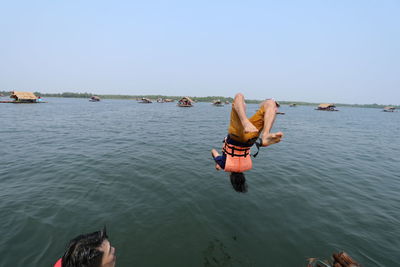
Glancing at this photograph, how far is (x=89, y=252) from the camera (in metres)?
1.86

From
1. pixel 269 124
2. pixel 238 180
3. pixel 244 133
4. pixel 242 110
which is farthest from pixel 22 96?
pixel 269 124

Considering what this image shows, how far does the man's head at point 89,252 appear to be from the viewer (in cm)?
179

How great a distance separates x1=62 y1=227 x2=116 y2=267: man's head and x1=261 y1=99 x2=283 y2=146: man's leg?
2766 mm

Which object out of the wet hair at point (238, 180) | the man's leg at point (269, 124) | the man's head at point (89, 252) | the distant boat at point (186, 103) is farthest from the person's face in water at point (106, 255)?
the distant boat at point (186, 103)

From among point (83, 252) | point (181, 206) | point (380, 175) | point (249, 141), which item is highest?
point (249, 141)

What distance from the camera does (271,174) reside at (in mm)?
10086

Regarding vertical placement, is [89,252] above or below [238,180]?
above

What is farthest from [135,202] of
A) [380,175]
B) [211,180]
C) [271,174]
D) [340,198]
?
[380,175]

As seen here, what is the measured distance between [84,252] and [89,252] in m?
0.06

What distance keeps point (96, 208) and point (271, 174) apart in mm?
9378

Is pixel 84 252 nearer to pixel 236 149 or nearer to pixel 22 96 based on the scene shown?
pixel 236 149

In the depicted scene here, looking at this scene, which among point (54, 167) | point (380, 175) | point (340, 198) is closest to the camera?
point (340, 198)

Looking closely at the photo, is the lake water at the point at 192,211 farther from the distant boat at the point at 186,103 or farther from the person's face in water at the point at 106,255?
the distant boat at the point at 186,103

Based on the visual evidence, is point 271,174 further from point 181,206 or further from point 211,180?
point 181,206
